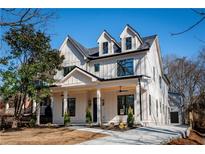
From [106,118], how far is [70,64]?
11.7ft

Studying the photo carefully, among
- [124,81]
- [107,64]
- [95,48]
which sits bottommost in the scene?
[124,81]

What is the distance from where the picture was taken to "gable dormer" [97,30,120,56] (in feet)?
42.5

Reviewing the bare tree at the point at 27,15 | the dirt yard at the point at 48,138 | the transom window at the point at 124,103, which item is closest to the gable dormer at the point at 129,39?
the transom window at the point at 124,103

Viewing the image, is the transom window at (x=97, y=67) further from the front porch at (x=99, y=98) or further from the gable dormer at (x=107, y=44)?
the front porch at (x=99, y=98)

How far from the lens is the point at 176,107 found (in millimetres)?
20422

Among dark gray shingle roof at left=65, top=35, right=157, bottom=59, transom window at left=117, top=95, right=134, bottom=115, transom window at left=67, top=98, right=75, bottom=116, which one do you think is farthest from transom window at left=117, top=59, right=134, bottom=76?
transom window at left=67, top=98, right=75, bottom=116

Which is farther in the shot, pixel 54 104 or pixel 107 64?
pixel 54 104

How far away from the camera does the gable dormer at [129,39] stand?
12.2 meters


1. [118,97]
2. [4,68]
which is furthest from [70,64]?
[4,68]

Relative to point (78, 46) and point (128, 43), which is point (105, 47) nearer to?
point (128, 43)

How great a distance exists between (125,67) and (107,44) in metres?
1.69

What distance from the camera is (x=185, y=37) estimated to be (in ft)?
26.6

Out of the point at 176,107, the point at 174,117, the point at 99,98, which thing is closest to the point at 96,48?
the point at 99,98
